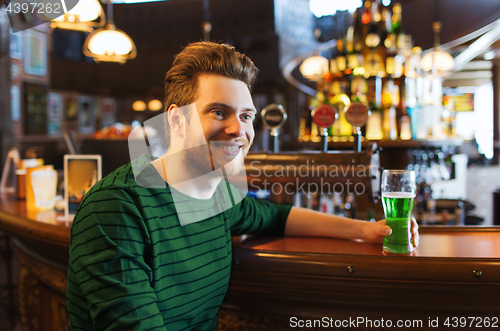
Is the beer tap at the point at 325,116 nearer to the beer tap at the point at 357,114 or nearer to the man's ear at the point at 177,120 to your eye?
the beer tap at the point at 357,114

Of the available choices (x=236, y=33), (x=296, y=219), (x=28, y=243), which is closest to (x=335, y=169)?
(x=296, y=219)

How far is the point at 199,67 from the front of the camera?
3.21 ft

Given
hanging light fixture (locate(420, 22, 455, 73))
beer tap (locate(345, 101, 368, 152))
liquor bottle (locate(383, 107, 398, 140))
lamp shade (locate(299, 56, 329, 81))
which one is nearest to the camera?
beer tap (locate(345, 101, 368, 152))

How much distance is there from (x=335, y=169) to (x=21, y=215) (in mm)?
1346

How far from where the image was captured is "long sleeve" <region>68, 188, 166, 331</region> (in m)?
0.73

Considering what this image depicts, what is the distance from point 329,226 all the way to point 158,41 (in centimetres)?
784

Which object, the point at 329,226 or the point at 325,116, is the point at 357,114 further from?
the point at 329,226

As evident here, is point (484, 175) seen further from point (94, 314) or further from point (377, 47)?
point (94, 314)

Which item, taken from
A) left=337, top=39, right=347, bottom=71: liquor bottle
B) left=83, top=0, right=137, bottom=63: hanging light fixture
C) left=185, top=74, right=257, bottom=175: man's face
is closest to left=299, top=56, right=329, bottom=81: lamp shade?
left=337, top=39, right=347, bottom=71: liquor bottle

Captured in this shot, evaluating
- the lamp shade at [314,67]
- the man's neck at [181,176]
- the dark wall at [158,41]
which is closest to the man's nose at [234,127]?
the man's neck at [181,176]

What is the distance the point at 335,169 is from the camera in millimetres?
Result: 1360

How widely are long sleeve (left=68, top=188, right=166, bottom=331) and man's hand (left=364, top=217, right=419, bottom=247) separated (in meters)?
0.66

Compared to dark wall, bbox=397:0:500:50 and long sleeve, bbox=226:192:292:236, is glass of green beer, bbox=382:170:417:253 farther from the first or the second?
dark wall, bbox=397:0:500:50

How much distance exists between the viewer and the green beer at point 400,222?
1.03 m
